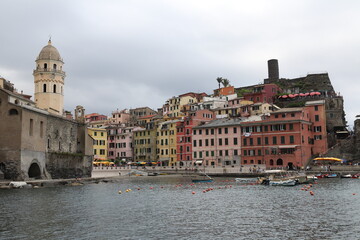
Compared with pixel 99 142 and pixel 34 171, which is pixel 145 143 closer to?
pixel 99 142

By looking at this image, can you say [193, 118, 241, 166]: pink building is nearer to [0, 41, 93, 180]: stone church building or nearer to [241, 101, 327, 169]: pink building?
[241, 101, 327, 169]: pink building

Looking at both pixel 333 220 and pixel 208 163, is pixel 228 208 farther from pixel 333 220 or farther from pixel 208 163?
pixel 208 163

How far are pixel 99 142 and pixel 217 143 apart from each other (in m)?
34.8

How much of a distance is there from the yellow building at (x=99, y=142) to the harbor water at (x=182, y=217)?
6614cm

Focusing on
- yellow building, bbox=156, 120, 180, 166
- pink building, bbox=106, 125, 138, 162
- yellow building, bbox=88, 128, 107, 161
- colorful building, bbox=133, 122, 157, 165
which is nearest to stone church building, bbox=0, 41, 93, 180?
yellow building, bbox=88, 128, 107, 161

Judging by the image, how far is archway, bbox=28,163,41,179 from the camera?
60178 mm

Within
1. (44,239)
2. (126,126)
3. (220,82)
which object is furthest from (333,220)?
(220,82)

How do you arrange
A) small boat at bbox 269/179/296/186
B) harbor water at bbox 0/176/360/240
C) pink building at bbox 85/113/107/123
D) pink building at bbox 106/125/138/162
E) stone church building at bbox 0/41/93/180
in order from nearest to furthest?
1. harbor water at bbox 0/176/360/240
2. small boat at bbox 269/179/296/186
3. stone church building at bbox 0/41/93/180
4. pink building at bbox 106/125/138/162
5. pink building at bbox 85/113/107/123

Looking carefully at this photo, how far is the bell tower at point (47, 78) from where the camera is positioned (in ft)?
271

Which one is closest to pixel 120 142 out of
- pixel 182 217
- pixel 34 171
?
pixel 34 171

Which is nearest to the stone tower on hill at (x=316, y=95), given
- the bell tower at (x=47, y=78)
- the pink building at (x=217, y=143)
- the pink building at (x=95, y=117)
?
the pink building at (x=217, y=143)

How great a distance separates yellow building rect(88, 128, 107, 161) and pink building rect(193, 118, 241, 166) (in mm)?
28244

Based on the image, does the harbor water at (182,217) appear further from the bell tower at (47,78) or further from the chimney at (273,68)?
the chimney at (273,68)

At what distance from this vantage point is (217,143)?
8906cm
